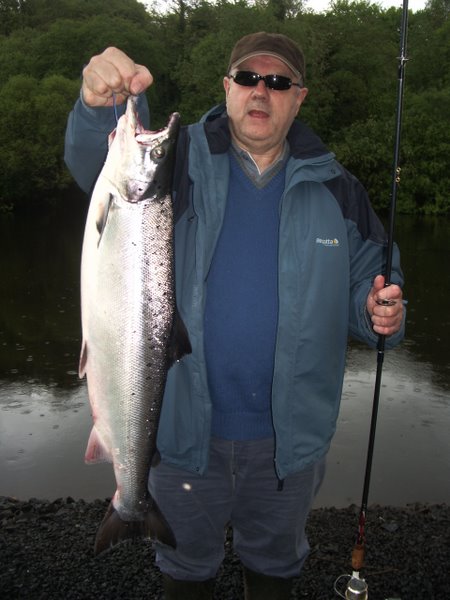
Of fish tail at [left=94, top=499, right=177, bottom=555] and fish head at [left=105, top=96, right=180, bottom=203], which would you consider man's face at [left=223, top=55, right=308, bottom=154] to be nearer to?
fish head at [left=105, top=96, right=180, bottom=203]

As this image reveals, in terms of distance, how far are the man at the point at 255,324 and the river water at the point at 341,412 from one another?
9.42ft

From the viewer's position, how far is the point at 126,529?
8.96ft

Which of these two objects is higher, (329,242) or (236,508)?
(329,242)

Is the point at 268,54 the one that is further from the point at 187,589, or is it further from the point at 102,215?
the point at 187,589

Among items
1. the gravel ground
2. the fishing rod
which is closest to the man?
the fishing rod

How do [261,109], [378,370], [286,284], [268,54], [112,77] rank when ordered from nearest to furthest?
[112,77], [286,284], [261,109], [268,54], [378,370]

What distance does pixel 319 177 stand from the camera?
2912 millimetres

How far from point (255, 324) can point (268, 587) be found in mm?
1346

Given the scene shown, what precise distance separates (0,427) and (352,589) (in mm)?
5063

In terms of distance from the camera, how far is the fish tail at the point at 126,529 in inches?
107

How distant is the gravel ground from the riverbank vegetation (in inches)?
1123

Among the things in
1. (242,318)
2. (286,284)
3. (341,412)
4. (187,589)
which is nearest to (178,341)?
(242,318)

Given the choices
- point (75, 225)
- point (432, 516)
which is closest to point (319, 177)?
point (432, 516)

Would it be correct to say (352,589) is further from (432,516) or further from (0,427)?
(0,427)
